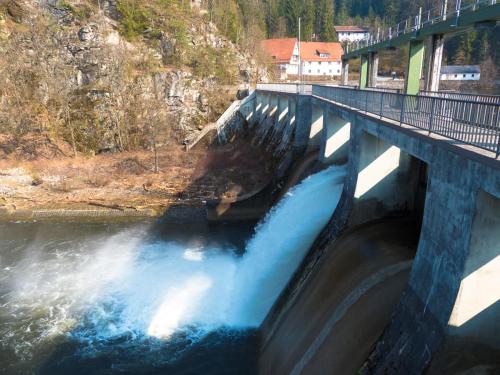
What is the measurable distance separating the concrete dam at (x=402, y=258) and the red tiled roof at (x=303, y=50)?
64.2m

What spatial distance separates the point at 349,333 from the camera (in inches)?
381

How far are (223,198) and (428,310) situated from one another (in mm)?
19767

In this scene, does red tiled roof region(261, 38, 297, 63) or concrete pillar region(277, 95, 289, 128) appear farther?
red tiled roof region(261, 38, 297, 63)

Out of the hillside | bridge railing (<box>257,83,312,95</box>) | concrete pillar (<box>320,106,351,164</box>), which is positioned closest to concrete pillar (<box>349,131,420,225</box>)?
concrete pillar (<box>320,106,351,164</box>)

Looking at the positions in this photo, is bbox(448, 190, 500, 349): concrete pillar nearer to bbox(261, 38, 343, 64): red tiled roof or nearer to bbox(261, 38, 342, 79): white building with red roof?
bbox(261, 38, 343, 64): red tiled roof

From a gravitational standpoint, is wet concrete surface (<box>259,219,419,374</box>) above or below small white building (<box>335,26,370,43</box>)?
below

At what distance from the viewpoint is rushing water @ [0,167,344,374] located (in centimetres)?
1421

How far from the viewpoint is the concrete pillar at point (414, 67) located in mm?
15258

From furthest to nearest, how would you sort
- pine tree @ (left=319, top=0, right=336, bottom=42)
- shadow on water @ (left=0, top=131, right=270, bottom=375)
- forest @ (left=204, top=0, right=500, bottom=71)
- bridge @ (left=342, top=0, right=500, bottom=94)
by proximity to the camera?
pine tree @ (left=319, top=0, right=336, bottom=42) < forest @ (left=204, top=0, right=500, bottom=71) < shadow on water @ (left=0, top=131, right=270, bottom=375) < bridge @ (left=342, top=0, right=500, bottom=94)

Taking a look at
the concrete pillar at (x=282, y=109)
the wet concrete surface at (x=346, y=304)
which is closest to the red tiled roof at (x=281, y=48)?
the concrete pillar at (x=282, y=109)

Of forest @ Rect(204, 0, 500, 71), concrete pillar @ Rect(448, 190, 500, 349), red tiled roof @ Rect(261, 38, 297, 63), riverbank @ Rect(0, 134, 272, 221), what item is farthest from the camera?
red tiled roof @ Rect(261, 38, 297, 63)

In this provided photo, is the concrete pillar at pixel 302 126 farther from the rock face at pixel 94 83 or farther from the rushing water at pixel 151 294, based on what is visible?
the rock face at pixel 94 83

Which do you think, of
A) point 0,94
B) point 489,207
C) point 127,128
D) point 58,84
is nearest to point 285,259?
point 489,207

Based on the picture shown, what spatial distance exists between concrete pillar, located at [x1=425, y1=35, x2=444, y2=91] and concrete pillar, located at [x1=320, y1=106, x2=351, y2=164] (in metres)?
5.40
